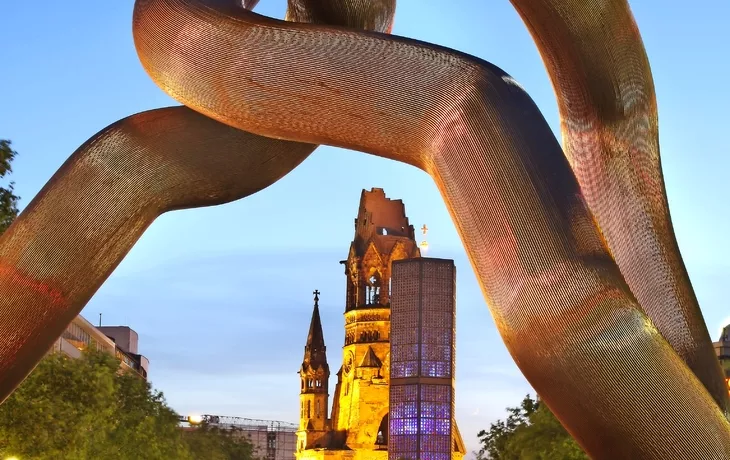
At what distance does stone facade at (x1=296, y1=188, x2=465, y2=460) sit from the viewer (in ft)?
295

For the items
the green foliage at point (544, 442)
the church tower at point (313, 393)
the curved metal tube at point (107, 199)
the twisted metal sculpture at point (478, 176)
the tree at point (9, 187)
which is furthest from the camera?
the church tower at point (313, 393)

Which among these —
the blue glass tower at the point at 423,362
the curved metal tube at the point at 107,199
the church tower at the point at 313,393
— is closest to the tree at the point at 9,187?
the curved metal tube at the point at 107,199

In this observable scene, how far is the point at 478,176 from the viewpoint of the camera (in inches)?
296

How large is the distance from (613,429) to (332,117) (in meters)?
2.75

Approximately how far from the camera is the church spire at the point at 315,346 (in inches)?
3898

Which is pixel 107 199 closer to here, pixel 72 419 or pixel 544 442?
pixel 72 419

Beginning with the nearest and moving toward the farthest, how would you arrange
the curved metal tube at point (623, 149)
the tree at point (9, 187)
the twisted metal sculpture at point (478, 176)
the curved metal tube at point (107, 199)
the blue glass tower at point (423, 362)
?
1. the twisted metal sculpture at point (478, 176)
2. the curved metal tube at point (623, 149)
3. the curved metal tube at point (107, 199)
4. the tree at point (9, 187)
5. the blue glass tower at point (423, 362)

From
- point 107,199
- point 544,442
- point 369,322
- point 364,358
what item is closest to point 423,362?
point 544,442

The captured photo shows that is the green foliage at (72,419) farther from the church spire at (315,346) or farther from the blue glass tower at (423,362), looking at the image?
the church spire at (315,346)

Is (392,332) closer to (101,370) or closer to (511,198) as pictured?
(101,370)

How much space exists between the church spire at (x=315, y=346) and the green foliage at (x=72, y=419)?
189ft

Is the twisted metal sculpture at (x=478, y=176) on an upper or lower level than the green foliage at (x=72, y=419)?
lower

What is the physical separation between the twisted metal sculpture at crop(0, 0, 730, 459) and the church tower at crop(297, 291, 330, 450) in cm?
8695

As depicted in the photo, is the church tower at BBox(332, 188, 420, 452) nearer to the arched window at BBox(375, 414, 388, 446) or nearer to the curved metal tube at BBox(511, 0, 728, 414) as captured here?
the arched window at BBox(375, 414, 388, 446)
